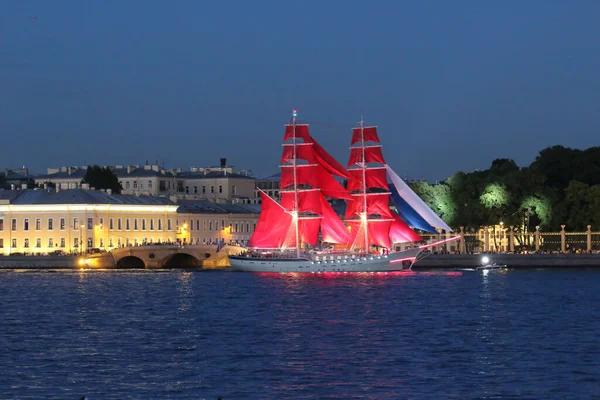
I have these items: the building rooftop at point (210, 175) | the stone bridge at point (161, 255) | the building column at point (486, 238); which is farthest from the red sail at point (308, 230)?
the building rooftop at point (210, 175)

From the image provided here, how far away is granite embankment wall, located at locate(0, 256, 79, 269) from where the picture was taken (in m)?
110

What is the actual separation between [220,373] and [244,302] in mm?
26878

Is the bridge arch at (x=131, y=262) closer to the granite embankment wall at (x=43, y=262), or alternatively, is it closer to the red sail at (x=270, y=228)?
the granite embankment wall at (x=43, y=262)

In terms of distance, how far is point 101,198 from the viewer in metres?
120

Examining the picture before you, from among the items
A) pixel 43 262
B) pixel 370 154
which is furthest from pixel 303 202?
pixel 43 262

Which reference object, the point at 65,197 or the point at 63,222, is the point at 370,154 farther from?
the point at 65,197

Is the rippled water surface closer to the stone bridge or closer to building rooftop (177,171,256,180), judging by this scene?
the stone bridge

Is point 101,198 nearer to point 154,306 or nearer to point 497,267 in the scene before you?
point 497,267

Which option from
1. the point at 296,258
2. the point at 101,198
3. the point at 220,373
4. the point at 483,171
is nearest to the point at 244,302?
the point at 220,373

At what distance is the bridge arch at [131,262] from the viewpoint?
112 m

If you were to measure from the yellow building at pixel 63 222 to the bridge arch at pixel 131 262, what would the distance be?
390cm

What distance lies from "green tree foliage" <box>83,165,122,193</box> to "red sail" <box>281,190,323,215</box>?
41450 millimetres

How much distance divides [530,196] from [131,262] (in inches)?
1129

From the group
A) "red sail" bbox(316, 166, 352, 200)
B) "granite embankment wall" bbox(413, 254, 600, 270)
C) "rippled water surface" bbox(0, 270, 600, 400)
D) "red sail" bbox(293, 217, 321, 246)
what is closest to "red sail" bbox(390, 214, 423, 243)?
"red sail" bbox(293, 217, 321, 246)
